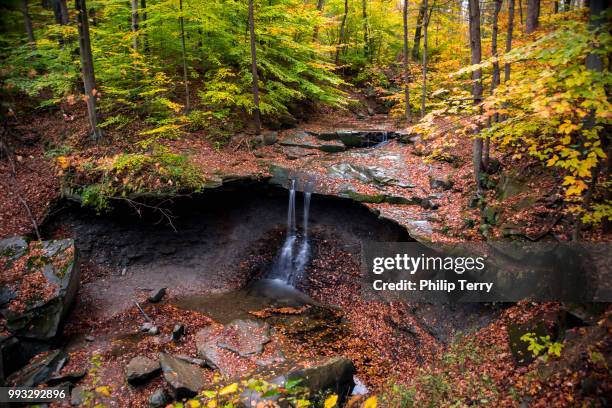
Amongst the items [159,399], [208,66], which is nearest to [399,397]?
[159,399]

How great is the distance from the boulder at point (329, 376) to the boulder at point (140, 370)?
3.19 metres

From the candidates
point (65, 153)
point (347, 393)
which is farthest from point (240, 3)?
point (347, 393)

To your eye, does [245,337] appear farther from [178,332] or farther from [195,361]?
[178,332]

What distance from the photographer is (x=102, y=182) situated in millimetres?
11008

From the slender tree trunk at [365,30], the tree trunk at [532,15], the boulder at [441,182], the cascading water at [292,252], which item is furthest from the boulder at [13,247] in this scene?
the slender tree trunk at [365,30]

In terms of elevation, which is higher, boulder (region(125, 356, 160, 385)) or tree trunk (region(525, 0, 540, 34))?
tree trunk (region(525, 0, 540, 34))

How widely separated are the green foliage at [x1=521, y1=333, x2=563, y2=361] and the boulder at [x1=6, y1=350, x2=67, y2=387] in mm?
9926

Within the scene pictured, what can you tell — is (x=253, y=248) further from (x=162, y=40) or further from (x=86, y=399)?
(x=162, y=40)

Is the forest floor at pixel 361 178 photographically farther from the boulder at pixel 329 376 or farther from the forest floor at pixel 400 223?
the boulder at pixel 329 376

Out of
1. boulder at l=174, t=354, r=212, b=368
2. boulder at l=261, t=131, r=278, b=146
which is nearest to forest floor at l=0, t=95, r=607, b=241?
boulder at l=261, t=131, r=278, b=146

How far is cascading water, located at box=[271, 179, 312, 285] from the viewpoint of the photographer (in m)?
13.0

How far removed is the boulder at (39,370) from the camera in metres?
7.68

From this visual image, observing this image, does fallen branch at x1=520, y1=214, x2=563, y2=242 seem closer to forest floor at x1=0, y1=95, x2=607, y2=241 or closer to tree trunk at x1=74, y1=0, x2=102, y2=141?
forest floor at x1=0, y1=95, x2=607, y2=241

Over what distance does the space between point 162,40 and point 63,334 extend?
482 inches
